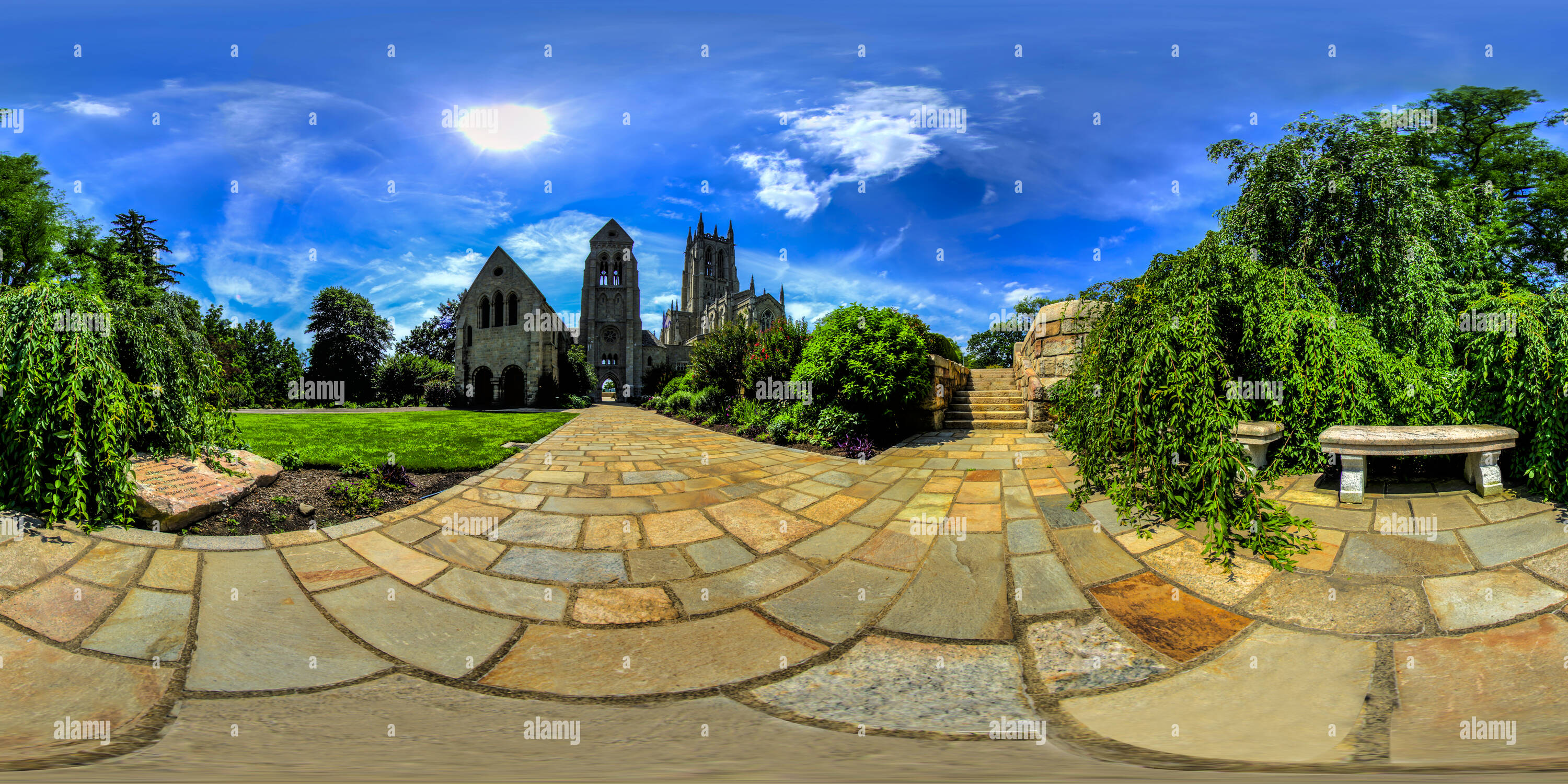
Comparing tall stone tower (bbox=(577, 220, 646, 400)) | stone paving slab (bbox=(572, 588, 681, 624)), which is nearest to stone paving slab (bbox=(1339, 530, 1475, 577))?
stone paving slab (bbox=(572, 588, 681, 624))

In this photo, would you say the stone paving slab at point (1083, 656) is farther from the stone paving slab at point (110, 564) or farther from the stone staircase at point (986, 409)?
the stone staircase at point (986, 409)

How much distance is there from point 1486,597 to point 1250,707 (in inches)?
65.5

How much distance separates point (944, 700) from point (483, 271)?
3050cm

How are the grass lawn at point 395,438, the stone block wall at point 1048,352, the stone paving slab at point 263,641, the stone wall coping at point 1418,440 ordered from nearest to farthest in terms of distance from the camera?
the stone paving slab at point 263,641
the stone wall coping at point 1418,440
the grass lawn at point 395,438
the stone block wall at point 1048,352

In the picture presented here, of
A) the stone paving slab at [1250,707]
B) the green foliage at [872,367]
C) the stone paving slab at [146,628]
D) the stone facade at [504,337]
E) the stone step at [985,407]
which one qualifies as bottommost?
the stone paving slab at [1250,707]

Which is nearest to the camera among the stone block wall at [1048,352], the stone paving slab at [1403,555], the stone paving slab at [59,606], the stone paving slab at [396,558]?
the stone paving slab at [59,606]

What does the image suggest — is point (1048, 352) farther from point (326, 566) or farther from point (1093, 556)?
point (326, 566)

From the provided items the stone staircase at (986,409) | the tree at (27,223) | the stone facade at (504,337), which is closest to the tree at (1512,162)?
the stone staircase at (986,409)

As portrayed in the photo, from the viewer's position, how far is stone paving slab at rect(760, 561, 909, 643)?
2.46m

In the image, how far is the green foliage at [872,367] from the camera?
7832 millimetres

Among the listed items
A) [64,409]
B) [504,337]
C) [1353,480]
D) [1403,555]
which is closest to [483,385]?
[504,337]

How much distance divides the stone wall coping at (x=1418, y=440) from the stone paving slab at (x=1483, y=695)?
4.69 ft

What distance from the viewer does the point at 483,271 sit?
27047 millimetres

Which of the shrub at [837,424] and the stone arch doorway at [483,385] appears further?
the stone arch doorway at [483,385]
